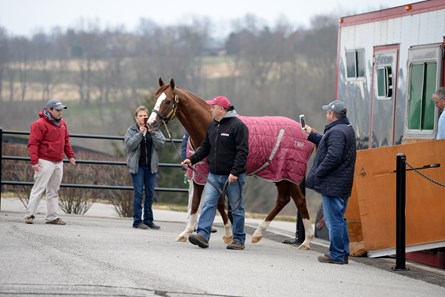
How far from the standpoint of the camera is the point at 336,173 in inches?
507

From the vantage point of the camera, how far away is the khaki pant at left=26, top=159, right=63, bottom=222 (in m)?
16.0

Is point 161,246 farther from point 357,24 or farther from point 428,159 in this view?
point 357,24

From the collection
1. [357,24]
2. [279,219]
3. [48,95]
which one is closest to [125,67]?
[48,95]

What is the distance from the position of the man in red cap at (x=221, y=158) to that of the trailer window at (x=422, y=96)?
92.1 inches

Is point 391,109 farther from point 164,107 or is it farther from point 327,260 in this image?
point 164,107

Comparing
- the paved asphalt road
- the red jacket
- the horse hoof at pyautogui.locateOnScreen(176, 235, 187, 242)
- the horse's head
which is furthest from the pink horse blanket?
the red jacket

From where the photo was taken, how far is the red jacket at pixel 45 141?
15797 millimetres

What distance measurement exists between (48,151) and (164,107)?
2.38 meters

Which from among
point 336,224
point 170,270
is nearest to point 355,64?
point 336,224

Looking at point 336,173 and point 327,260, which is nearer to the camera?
point 336,173

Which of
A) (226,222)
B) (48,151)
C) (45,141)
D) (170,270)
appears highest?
(45,141)

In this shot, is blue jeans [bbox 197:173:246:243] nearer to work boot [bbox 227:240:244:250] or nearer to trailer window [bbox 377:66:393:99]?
work boot [bbox 227:240:244:250]

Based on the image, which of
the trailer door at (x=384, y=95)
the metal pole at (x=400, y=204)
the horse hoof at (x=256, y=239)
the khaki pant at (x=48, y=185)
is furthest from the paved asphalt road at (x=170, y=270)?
the trailer door at (x=384, y=95)

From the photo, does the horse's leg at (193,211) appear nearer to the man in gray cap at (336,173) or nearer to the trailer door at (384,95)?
the man in gray cap at (336,173)
